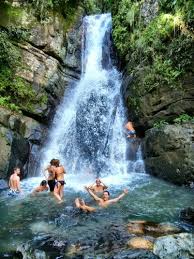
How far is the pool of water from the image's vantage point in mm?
8383

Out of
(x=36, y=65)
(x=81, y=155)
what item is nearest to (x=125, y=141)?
(x=81, y=155)

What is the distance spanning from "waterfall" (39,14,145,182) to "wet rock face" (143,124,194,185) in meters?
1.54

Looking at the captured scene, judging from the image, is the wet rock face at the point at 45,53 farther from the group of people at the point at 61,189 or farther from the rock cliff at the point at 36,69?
the group of people at the point at 61,189

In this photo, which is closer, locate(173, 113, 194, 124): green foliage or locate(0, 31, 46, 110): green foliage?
locate(173, 113, 194, 124): green foliage

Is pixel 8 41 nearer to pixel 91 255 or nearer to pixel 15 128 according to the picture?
pixel 15 128

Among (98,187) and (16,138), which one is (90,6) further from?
(98,187)

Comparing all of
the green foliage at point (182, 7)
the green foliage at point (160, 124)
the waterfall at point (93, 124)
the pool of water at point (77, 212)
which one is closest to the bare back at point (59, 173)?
the pool of water at point (77, 212)

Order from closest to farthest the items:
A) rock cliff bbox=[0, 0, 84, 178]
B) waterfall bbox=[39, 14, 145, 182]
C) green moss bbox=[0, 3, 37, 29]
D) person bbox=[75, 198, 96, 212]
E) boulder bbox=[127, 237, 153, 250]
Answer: boulder bbox=[127, 237, 153, 250], person bbox=[75, 198, 96, 212], rock cliff bbox=[0, 0, 84, 178], waterfall bbox=[39, 14, 145, 182], green moss bbox=[0, 3, 37, 29]

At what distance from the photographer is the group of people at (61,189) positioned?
416 inches

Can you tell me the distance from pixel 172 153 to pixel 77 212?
4700mm

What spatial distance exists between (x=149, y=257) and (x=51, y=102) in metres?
11.0

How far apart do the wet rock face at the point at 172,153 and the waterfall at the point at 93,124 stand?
154 cm

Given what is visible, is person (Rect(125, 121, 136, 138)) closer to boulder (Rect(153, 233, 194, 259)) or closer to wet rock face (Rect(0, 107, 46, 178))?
wet rock face (Rect(0, 107, 46, 178))

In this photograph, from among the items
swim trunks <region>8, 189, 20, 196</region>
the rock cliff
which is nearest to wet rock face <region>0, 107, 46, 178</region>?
the rock cliff
